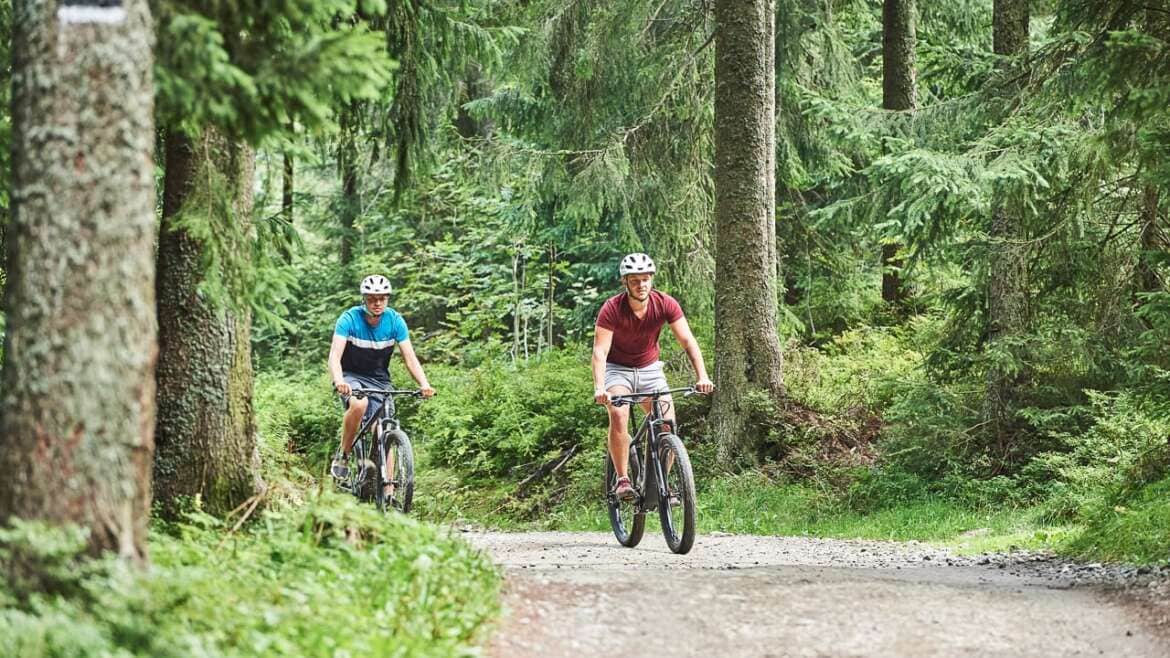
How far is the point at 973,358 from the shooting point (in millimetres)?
14016

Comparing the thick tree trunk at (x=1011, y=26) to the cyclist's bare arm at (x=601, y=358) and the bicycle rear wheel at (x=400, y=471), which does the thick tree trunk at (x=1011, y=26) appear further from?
the bicycle rear wheel at (x=400, y=471)

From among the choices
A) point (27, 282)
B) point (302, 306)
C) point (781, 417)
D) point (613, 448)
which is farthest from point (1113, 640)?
point (302, 306)

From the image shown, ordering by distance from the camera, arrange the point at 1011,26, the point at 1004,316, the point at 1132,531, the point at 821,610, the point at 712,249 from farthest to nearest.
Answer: the point at 712,249 < the point at 1011,26 < the point at 1004,316 < the point at 1132,531 < the point at 821,610

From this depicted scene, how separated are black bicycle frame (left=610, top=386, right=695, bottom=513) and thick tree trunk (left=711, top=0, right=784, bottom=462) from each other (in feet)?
18.6

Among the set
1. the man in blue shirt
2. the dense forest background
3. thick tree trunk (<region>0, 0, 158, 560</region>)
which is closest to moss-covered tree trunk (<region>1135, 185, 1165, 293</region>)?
the dense forest background

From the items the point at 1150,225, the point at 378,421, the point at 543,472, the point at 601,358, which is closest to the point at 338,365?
the point at 378,421

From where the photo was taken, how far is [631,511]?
33.9ft

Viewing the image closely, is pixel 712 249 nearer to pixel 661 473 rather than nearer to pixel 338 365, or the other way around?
pixel 338 365

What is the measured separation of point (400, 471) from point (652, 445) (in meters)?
2.17

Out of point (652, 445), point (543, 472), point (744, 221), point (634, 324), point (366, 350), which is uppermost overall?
point (744, 221)

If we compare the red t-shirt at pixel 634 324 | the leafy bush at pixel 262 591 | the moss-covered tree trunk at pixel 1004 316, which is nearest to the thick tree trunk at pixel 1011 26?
the moss-covered tree trunk at pixel 1004 316

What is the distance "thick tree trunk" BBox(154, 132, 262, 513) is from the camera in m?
7.29

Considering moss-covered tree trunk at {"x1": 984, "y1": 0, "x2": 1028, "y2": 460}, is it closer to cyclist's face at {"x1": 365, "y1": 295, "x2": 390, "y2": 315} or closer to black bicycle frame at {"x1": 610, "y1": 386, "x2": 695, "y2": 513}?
black bicycle frame at {"x1": 610, "y1": 386, "x2": 695, "y2": 513}

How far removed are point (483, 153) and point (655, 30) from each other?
3.13 meters
